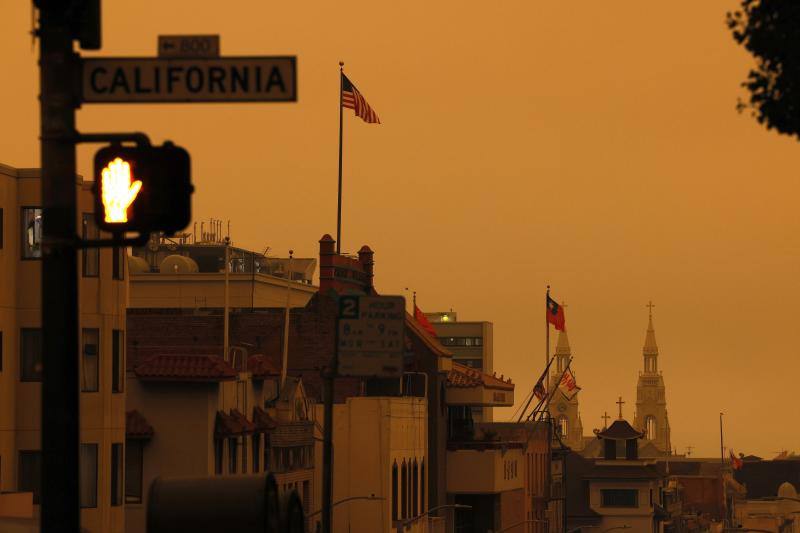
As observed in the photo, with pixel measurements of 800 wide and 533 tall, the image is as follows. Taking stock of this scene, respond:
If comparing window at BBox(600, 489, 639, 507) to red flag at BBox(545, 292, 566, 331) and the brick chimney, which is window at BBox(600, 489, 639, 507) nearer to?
red flag at BBox(545, 292, 566, 331)

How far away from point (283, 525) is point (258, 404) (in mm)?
43862

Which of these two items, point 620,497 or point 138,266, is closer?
point 138,266

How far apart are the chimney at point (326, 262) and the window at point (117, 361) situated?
80.2 feet

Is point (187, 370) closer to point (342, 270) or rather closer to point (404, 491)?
point (404, 491)

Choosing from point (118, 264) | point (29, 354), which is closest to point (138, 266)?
point (118, 264)

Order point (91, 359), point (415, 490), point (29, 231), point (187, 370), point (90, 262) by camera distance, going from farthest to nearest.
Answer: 1. point (415, 490)
2. point (187, 370)
3. point (90, 262)
4. point (91, 359)
5. point (29, 231)

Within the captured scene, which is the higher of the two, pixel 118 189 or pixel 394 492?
pixel 118 189

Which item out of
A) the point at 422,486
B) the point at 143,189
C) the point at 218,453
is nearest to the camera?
the point at 143,189

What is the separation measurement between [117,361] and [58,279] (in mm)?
39239

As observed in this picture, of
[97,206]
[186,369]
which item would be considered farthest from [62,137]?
[186,369]

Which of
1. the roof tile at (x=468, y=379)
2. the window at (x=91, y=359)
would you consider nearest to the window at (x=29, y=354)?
the window at (x=91, y=359)

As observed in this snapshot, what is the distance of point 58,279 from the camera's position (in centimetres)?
1034

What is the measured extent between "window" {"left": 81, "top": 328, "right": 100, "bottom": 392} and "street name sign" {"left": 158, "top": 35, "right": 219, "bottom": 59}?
37690 mm

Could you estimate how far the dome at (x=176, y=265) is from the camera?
9725 centimetres
